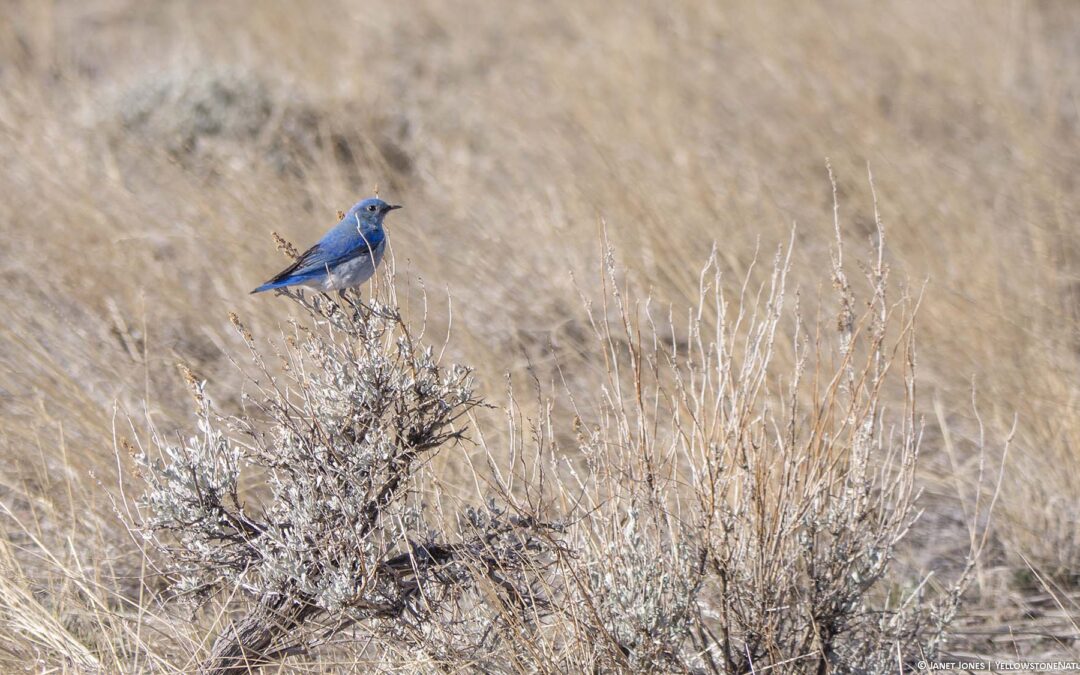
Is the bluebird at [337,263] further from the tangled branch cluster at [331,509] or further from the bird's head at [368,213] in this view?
the tangled branch cluster at [331,509]

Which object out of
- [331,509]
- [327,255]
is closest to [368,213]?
[327,255]

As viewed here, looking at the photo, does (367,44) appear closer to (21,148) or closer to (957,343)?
(21,148)

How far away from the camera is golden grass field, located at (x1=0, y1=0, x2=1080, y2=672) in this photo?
4.01 meters

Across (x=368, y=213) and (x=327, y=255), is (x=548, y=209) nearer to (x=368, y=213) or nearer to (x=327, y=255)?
(x=368, y=213)

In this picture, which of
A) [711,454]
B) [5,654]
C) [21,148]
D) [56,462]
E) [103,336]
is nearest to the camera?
[711,454]

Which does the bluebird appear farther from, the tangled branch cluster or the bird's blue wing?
the tangled branch cluster

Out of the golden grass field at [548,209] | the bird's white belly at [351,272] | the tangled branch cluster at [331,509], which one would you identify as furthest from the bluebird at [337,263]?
the tangled branch cluster at [331,509]

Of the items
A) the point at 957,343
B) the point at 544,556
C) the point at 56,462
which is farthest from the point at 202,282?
the point at 957,343

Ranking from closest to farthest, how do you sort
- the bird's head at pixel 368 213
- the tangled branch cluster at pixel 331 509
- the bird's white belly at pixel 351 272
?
the tangled branch cluster at pixel 331 509 → the bird's white belly at pixel 351 272 → the bird's head at pixel 368 213

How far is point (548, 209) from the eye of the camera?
237 inches

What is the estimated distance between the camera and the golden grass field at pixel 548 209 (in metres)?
4.01

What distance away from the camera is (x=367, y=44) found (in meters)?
9.13

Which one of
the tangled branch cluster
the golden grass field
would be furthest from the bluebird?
the tangled branch cluster

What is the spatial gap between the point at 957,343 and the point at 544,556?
2171 millimetres
